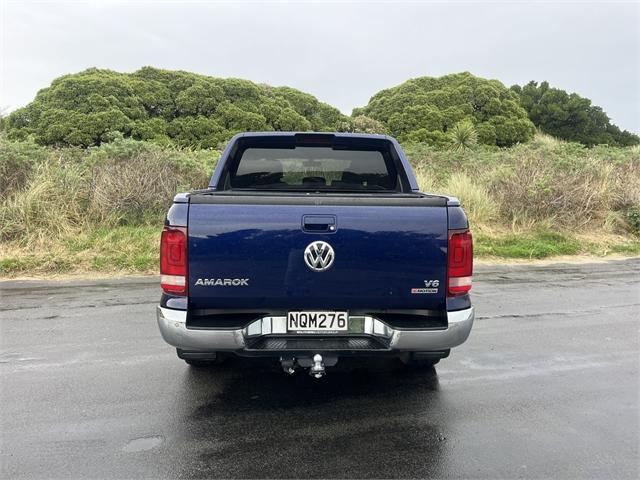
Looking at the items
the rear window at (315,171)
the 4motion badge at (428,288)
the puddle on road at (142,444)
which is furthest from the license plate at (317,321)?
the rear window at (315,171)

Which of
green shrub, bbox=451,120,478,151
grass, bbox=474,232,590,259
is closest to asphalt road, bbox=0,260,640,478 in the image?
grass, bbox=474,232,590,259

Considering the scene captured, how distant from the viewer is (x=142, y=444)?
9.30ft

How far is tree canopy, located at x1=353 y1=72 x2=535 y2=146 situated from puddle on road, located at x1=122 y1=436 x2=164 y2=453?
27265 millimetres

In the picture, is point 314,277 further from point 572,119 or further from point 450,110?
point 572,119

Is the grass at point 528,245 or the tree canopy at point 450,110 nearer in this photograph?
the grass at point 528,245

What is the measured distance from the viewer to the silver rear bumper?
→ 9.34 feet

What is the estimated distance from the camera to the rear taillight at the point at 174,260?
281 centimetres

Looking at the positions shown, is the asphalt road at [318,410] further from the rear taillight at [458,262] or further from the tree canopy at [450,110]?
the tree canopy at [450,110]

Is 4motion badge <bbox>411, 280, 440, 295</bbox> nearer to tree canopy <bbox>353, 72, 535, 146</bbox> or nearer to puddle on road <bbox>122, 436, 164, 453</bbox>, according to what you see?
puddle on road <bbox>122, 436, 164, 453</bbox>

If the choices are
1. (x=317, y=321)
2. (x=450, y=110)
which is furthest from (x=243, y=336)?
(x=450, y=110)

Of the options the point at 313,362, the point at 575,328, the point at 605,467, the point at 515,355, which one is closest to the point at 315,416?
the point at 313,362

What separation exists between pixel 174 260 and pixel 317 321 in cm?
94

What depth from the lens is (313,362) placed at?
291 centimetres

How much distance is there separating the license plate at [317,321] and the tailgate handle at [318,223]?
52cm
